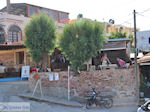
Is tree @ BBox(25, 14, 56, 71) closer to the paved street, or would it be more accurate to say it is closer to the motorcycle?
the paved street

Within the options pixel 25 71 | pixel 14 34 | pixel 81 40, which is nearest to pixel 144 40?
pixel 14 34

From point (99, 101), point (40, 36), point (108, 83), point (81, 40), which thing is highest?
point (40, 36)

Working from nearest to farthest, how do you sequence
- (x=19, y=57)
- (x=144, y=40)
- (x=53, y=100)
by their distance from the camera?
(x=53, y=100)
(x=19, y=57)
(x=144, y=40)

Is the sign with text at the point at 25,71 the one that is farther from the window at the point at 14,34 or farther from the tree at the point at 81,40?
the window at the point at 14,34

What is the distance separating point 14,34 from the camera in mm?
→ 25078

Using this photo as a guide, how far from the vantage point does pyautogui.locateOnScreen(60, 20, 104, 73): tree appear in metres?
12.4

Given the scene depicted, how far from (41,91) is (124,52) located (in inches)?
283

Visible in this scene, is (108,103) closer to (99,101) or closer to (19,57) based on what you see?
(99,101)

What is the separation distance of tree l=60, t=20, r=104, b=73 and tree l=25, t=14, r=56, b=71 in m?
1.42

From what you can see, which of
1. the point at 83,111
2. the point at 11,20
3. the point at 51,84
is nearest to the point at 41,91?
the point at 51,84

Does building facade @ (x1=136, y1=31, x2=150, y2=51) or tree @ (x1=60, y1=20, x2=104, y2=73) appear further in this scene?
building facade @ (x1=136, y1=31, x2=150, y2=51)

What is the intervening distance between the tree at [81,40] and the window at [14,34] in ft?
44.7

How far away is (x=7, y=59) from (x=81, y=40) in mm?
10464

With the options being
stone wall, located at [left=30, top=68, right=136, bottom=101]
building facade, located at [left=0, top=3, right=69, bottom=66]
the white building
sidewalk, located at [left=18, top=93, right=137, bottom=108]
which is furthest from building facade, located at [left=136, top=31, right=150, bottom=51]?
sidewalk, located at [left=18, top=93, right=137, bottom=108]
